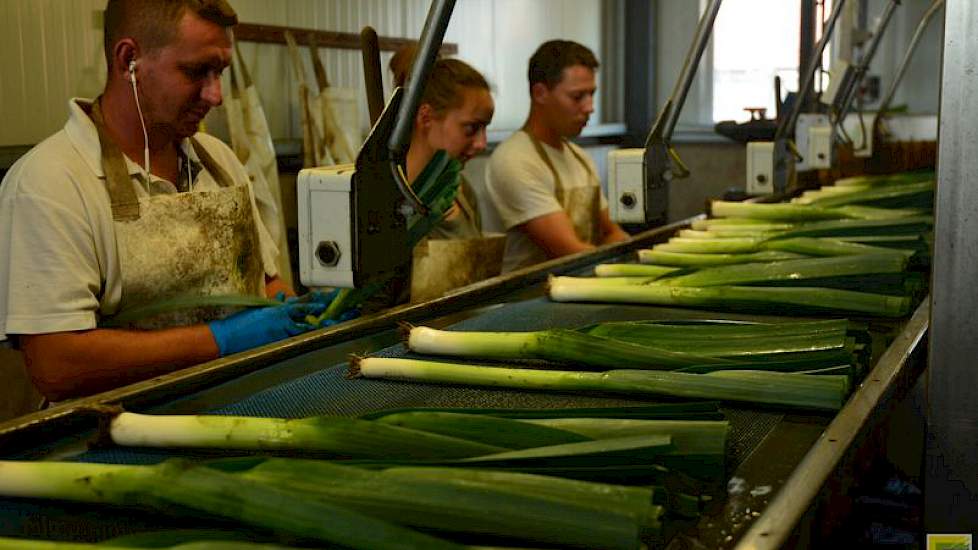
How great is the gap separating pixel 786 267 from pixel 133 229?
140 centimetres

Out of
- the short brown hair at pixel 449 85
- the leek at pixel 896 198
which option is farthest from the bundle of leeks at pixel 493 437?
the short brown hair at pixel 449 85

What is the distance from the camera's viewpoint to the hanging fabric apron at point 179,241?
217 cm

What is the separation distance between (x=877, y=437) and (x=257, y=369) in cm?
107

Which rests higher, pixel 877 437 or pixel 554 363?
pixel 554 363

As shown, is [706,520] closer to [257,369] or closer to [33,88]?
[257,369]

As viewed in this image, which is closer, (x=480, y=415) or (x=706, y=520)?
(x=706, y=520)

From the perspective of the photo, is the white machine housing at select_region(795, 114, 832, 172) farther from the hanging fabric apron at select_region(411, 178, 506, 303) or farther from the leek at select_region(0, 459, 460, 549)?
the leek at select_region(0, 459, 460, 549)

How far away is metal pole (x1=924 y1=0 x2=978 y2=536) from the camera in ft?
4.23

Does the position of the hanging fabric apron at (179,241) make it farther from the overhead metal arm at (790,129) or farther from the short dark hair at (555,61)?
the overhead metal arm at (790,129)

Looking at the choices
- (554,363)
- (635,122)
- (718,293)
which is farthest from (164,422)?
(635,122)

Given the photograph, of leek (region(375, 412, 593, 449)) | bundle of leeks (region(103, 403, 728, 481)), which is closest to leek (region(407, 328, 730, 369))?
bundle of leeks (region(103, 403, 728, 481))

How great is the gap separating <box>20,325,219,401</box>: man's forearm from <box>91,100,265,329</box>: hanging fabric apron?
0.12m

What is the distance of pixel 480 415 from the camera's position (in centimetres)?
113

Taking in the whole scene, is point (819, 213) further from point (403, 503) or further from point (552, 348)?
point (403, 503)
